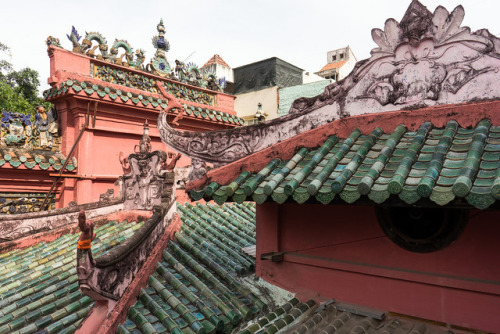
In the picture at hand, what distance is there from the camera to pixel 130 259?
5.10 meters

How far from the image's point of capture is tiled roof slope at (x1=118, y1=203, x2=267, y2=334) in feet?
15.3

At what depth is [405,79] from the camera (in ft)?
14.6

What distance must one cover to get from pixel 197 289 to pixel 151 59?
10.4 meters

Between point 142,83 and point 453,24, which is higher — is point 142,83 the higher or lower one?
the higher one

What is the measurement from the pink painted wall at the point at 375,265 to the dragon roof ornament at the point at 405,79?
3.96 feet

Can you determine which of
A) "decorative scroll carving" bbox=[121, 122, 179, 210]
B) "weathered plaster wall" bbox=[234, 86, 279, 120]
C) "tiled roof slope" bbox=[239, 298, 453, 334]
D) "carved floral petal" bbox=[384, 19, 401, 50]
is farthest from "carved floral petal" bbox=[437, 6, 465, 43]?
"weathered plaster wall" bbox=[234, 86, 279, 120]

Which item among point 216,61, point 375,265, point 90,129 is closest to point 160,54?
point 90,129

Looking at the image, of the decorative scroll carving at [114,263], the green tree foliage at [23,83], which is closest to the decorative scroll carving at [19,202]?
the decorative scroll carving at [114,263]

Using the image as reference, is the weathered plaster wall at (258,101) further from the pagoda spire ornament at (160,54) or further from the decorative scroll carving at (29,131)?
the decorative scroll carving at (29,131)

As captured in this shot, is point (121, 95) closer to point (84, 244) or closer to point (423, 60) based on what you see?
point (84, 244)

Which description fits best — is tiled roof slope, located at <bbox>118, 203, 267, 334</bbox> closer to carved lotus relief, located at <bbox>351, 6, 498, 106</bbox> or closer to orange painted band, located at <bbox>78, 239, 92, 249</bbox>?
orange painted band, located at <bbox>78, 239, 92, 249</bbox>

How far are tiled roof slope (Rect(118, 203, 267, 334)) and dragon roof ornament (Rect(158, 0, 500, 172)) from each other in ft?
6.59

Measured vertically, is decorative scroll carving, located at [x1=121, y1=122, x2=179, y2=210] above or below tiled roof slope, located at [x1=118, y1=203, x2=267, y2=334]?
above

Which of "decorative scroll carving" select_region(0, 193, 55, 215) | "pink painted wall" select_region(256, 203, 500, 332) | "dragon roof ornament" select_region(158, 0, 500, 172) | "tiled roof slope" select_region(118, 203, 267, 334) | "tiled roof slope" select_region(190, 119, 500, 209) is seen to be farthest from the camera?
"decorative scroll carving" select_region(0, 193, 55, 215)
